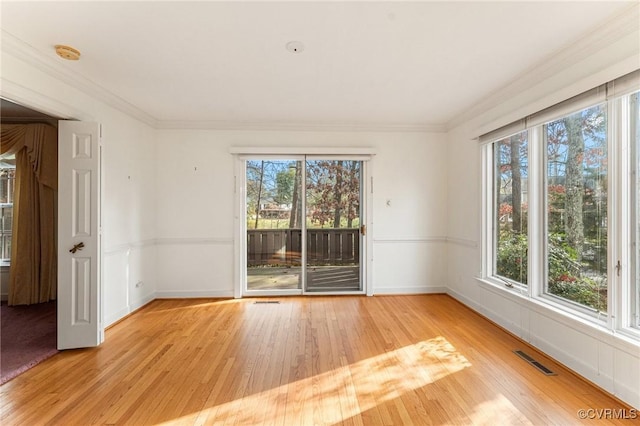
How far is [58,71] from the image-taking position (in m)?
2.74

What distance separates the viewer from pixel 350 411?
2.00 metres

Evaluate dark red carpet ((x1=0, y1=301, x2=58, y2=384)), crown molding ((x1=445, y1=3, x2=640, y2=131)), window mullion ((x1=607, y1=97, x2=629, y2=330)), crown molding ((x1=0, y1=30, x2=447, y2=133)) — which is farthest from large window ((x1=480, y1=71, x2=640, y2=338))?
dark red carpet ((x1=0, y1=301, x2=58, y2=384))

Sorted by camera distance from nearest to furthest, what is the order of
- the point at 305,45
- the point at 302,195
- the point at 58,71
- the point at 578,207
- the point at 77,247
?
the point at 305,45 → the point at 578,207 → the point at 58,71 → the point at 77,247 → the point at 302,195

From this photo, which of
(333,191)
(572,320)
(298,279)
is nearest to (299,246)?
(298,279)

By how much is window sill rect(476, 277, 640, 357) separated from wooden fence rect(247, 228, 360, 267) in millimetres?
2039

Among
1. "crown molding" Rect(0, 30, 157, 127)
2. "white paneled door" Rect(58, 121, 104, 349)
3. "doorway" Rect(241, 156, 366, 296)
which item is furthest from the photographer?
"doorway" Rect(241, 156, 366, 296)

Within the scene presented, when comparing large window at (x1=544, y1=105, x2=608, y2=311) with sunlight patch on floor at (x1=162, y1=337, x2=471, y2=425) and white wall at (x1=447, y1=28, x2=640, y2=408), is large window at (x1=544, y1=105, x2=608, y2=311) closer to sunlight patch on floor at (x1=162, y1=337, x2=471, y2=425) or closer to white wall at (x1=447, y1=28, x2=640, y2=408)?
white wall at (x1=447, y1=28, x2=640, y2=408)

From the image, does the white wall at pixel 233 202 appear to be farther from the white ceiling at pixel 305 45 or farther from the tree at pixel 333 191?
the white ceiling at pixel 305 45

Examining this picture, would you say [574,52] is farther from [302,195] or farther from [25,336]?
[25,336]

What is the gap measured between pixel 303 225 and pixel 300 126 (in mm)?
1511

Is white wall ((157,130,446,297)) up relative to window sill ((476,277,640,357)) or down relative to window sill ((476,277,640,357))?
up

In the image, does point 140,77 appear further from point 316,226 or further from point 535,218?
point 535,218

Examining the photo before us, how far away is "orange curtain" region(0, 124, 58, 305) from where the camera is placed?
412cm

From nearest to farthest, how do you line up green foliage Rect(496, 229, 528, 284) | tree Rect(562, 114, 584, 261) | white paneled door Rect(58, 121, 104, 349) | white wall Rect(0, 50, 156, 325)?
tree Rect(562, 114, 584, 261) → white wall Rect(0, 50, 156, 325) → white paneled door Rect(58, 121, 104, 349) → green foliage Rect(496, 229, 528, 284)
